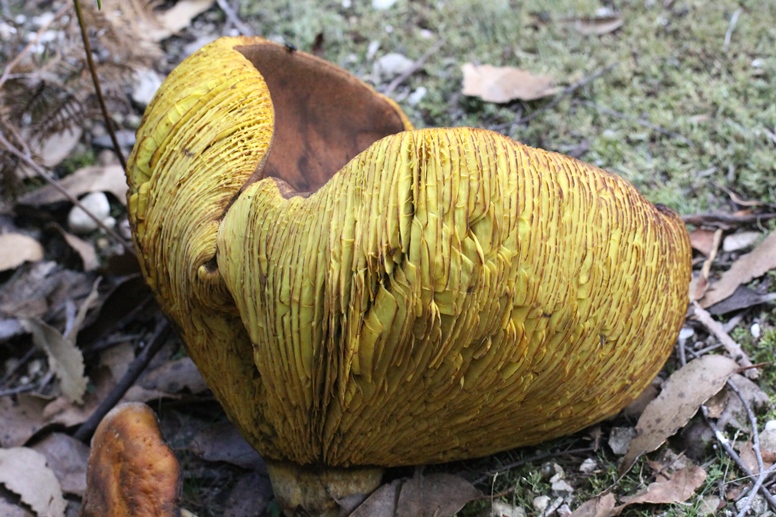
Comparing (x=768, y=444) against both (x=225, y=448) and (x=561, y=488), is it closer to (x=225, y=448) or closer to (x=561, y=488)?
(x=561, y=488)

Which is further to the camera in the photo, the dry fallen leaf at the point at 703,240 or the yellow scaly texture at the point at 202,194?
the dry fallen leaf at the point at 703,240

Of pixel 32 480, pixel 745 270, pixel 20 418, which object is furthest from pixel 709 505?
pixel 20 418

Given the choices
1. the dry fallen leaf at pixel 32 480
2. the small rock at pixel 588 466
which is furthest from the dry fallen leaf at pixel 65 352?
the small rock at pixel 588 466

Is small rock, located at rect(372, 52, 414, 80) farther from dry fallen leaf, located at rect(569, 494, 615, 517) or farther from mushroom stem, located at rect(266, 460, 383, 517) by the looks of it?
dry fallen leaf, located at rect(569, 494, 615, 517)

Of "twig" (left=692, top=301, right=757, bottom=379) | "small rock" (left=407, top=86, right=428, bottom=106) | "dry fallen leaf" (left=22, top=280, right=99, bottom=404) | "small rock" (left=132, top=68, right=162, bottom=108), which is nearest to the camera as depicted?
"twig" (left=692, top=301, right=757, bottom=379)

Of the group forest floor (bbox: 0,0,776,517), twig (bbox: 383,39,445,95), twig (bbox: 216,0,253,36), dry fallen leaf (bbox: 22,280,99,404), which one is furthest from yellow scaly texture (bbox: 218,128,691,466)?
twig (bbox: 216,0,253,36)

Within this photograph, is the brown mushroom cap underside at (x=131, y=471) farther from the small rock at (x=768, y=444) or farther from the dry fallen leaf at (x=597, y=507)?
the small rock at (x=768, y=444)
